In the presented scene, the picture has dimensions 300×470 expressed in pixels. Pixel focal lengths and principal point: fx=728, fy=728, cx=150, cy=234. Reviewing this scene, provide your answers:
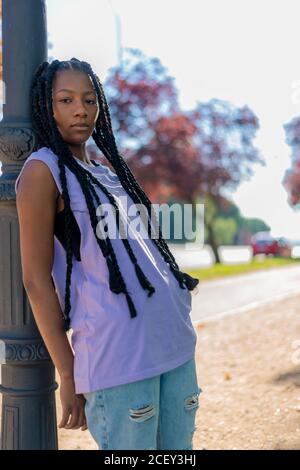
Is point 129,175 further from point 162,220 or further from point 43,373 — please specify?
point 43,373

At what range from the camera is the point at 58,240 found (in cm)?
211

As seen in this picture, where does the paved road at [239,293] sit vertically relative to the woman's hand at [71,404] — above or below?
below

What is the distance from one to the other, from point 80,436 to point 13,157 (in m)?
2.54

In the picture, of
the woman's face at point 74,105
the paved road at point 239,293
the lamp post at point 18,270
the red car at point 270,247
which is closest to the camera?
the woman's face at point 74,105

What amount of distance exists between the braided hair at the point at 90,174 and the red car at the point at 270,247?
99.9ft

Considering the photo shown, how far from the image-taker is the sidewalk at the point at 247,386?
458 cm

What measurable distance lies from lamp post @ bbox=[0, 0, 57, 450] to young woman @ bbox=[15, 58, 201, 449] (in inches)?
18.3

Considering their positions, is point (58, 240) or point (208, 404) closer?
point (58, 240)

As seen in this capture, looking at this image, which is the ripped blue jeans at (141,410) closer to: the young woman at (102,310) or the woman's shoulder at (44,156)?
the young woman at (102,310)

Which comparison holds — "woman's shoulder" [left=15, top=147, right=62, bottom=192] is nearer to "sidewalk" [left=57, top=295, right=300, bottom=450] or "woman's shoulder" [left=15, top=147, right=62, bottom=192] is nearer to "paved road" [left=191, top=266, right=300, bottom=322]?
"sidewalk" [left=57, top=295, right=300, bottom=450]

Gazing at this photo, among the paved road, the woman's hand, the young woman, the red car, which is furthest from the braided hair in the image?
the red car

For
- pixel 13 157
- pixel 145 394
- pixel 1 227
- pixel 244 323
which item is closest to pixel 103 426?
pixel 145 394

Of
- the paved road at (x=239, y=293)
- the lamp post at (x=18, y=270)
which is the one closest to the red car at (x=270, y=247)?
the paved road at (x=239, y=293)

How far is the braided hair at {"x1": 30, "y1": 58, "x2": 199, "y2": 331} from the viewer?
2.05 metres
